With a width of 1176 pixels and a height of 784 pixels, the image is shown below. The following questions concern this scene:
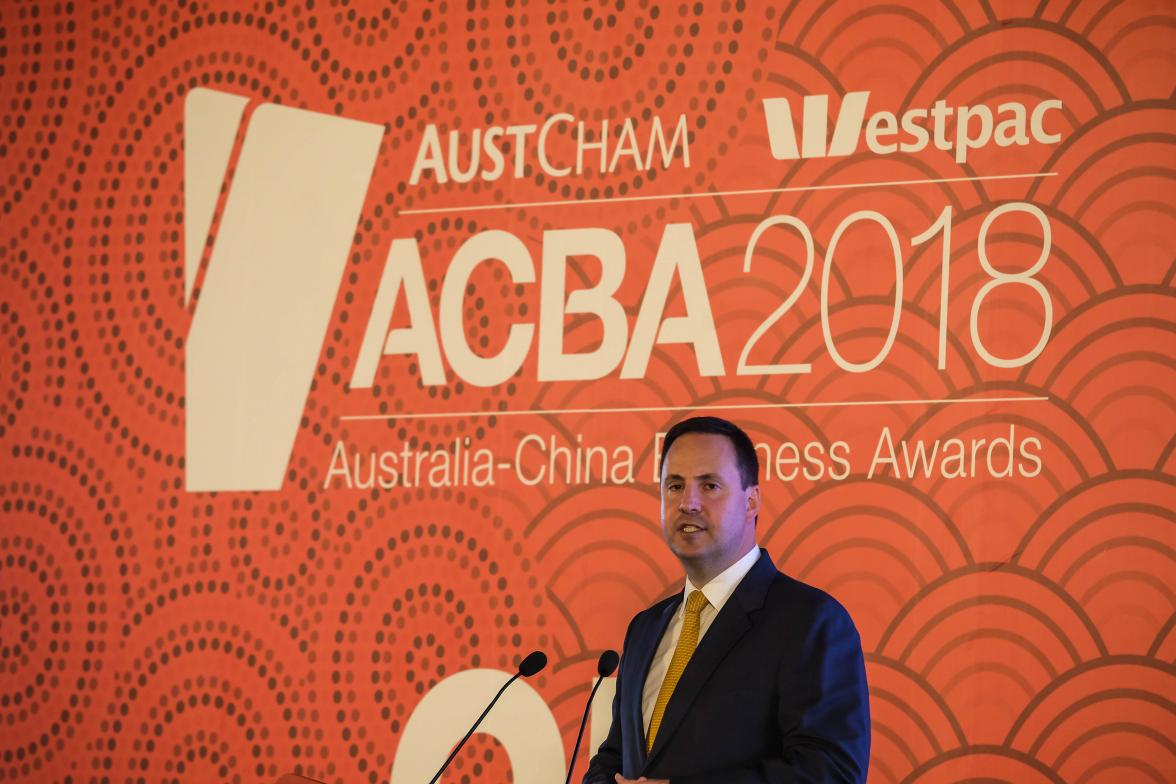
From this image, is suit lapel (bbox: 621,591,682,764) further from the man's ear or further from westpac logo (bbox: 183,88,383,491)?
westpac logo (bbox: 183,88,383,491)

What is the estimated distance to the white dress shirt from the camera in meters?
3.40

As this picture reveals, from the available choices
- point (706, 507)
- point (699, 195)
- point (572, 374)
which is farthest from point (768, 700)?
point (699, 195)

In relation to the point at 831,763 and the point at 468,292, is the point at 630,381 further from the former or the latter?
the point at 831,763

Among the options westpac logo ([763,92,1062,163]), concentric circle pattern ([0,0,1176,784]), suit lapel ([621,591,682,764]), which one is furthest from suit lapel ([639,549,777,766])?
westpac logo ([763,92,1062,163])

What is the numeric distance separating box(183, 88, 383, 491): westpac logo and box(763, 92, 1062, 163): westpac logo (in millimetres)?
1418

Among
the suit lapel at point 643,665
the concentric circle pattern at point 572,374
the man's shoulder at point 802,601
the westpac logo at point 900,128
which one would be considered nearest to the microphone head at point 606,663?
the suit lapel at point 643,665

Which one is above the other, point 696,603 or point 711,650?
point 696,603

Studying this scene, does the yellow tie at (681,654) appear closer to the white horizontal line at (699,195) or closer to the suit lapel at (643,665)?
the suit lapel at (643,665)

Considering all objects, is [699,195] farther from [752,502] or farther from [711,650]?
[711,650]

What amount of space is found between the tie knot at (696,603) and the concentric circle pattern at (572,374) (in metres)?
0.71

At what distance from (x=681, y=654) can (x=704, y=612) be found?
0.13 meters

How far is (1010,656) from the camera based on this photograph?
3883 millimetres

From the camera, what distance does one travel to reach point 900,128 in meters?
4.11

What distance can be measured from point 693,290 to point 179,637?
7.09 ft
